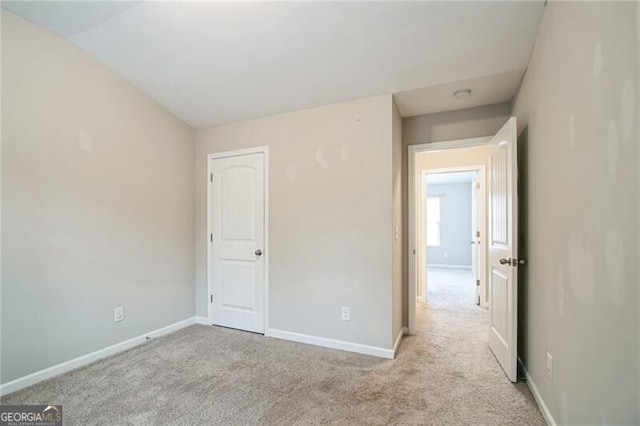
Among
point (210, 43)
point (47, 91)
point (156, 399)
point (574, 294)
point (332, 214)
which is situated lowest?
point (156, 399)

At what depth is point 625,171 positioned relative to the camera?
3.54 feet

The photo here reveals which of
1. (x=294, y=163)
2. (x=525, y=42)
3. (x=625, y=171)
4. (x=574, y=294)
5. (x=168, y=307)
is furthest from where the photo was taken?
(x=168, y=307)

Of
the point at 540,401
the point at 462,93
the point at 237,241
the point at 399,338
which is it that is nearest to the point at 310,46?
the point at 462,93

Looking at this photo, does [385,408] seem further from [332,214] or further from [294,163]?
[294,163]

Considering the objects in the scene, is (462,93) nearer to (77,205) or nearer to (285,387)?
(285,387)

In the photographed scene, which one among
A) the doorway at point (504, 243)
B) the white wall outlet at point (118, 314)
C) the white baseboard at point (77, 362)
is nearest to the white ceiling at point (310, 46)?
the doorway at point (504, 243)

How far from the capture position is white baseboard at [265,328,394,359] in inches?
107

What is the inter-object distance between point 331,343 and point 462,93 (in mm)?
2681

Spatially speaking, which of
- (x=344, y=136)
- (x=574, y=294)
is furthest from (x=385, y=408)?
(x=344, y=136)

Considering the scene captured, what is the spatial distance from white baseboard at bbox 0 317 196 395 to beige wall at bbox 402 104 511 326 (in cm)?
276

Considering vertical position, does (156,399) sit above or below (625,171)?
below

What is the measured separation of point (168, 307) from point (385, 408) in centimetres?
264

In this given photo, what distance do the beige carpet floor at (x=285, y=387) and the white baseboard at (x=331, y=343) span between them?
8 centimetres

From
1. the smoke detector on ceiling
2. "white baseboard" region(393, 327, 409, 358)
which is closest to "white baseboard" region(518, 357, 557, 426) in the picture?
"white baseboard" region(393, 327, 409, 358)
